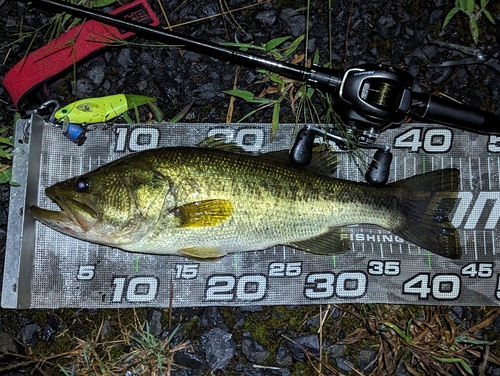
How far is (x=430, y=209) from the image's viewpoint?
354 cm

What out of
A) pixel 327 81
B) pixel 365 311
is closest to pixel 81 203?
pixel 327 81

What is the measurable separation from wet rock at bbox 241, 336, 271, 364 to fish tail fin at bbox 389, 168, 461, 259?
55.0 inches

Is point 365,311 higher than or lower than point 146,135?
lower

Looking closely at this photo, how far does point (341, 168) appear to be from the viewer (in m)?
3.83

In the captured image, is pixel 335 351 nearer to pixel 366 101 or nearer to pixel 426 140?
pixel 426 140

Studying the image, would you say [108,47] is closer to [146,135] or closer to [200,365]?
[146,135]

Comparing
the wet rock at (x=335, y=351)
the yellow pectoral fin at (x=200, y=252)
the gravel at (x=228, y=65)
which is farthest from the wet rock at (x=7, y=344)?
the wet rock at (x=335, y=351)

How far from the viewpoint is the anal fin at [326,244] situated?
3562 millimetres

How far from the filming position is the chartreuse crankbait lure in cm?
378

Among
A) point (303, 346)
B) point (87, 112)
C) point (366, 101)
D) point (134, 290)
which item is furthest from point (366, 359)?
point (87, 112)

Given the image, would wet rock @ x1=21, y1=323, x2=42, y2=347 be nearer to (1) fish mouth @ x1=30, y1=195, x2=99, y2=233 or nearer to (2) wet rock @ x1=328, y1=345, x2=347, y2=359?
(1) fish mouth @ x1=30, y1=195, x2=99, y2=233

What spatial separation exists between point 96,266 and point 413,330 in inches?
102

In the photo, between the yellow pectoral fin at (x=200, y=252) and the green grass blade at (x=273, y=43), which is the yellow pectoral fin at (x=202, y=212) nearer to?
the yellow pectoral fin at (x=200, y=252)

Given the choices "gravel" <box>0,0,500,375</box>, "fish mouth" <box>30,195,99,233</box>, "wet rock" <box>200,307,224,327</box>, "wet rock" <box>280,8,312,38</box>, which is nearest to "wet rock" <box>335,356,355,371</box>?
"gravel" <box>0,0,500,375</box>
